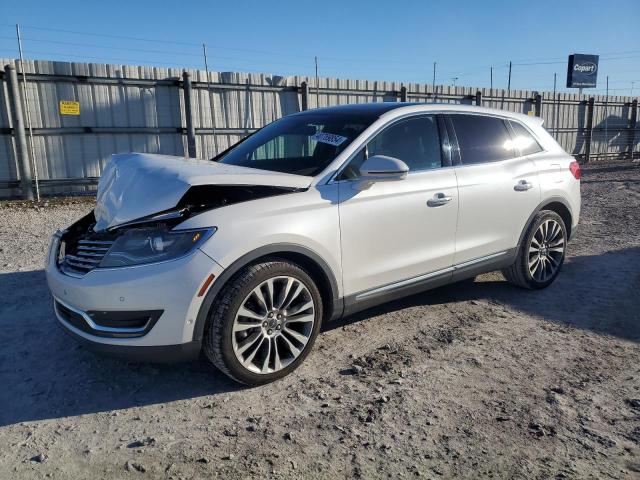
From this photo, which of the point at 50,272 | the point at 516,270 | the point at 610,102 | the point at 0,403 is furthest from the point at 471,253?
the point at 610,102

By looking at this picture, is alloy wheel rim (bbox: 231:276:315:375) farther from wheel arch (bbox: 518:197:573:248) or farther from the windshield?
wheel arch (bbox: 518:197:573:248)

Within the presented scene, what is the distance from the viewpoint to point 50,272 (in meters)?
3.31

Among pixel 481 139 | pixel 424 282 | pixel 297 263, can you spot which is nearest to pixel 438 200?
pixel 424 282

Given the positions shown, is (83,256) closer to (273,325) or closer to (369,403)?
(273,325)

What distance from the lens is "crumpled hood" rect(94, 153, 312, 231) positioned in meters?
2.95

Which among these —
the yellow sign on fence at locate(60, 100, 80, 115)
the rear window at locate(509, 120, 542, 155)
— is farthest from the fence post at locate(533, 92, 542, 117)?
the yellow sign on fence at locate(60, 100, 80, 115)

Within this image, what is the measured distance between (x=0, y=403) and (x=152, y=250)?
1300mm

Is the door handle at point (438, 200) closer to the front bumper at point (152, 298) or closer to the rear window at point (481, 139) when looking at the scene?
the rear window at point (481, 139)

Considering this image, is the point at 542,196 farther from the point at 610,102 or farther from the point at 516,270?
the point at 610,102

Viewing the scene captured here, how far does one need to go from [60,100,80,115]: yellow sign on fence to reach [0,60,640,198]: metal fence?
0.07 m

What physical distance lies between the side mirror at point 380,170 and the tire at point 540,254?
1.98 meters

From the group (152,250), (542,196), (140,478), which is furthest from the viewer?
(542,196)

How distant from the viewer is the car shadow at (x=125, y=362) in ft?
10.0

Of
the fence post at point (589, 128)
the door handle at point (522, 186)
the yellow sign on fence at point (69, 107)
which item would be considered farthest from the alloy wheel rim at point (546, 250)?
the fence post at point (589, 128)
